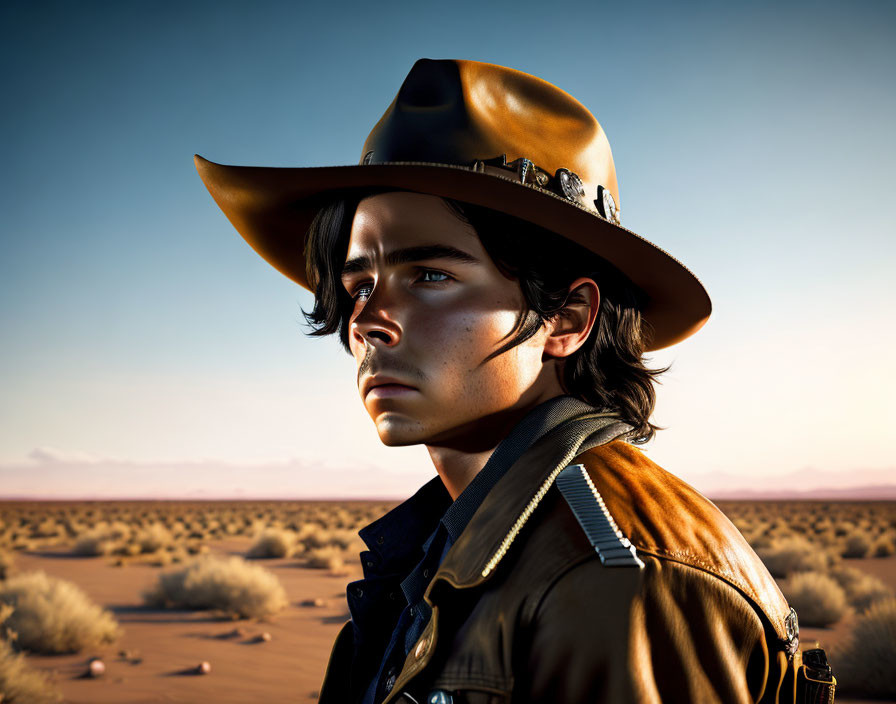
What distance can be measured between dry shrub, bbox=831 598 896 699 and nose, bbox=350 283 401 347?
904 cm

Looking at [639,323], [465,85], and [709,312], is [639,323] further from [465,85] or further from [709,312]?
[465,85]

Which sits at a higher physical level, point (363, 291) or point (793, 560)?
point (363, 291)

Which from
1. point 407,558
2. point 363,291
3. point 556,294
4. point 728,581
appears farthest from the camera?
point 407,558

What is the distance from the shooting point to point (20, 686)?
24.5ft

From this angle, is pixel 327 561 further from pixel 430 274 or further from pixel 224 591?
pixel 430 274

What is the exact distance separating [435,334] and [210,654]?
398 inches

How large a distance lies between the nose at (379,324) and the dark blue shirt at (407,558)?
0.45 metres

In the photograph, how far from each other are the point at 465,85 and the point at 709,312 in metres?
1.30

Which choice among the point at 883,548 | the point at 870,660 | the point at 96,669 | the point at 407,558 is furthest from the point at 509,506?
the point at 883,548

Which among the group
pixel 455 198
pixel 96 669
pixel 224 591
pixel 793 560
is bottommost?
pixel 96 669

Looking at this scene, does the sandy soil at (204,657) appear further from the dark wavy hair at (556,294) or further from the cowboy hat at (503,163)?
the cowboy hat at (503,163)

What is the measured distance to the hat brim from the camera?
5.93 feet

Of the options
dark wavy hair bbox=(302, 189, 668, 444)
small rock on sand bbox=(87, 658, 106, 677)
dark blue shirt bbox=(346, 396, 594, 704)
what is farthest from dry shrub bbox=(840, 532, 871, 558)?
dark blue shirt bbox=(346, 396, 594, 704)

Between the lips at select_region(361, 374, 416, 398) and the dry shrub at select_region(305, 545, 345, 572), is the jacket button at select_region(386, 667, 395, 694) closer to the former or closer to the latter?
the lips at select_region(361, 374, 416, 398)
